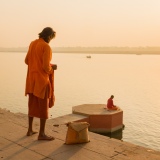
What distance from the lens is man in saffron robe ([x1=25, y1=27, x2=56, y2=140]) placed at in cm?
496

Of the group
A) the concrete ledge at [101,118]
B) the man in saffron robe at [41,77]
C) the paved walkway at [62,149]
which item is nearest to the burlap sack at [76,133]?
the paved walkway at [62,149]

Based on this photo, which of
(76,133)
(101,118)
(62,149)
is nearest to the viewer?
(62,149)

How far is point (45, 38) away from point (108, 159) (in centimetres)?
242

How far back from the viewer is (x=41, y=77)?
4.98 metres

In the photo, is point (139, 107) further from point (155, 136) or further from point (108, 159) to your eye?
point (108, 159)

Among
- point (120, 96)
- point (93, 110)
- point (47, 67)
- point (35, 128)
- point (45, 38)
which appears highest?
point (45, 38)

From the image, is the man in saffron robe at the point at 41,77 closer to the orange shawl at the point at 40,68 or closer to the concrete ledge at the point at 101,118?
the orange shawl at the point at 40,68

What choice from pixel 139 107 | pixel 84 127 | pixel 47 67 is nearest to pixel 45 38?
pixel 47 67

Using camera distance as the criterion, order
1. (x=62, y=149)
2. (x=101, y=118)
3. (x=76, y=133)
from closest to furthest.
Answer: (x=62, y=149)
(x=76, y=133)
(x=101, y=118)

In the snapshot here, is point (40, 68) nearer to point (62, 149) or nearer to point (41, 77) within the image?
point (41, 77)

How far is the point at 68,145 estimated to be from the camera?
16.1 ft

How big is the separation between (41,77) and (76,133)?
1.19 metres

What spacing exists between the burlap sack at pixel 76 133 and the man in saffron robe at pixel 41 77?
43 cm

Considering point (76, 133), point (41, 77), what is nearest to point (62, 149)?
point (76, 133)
